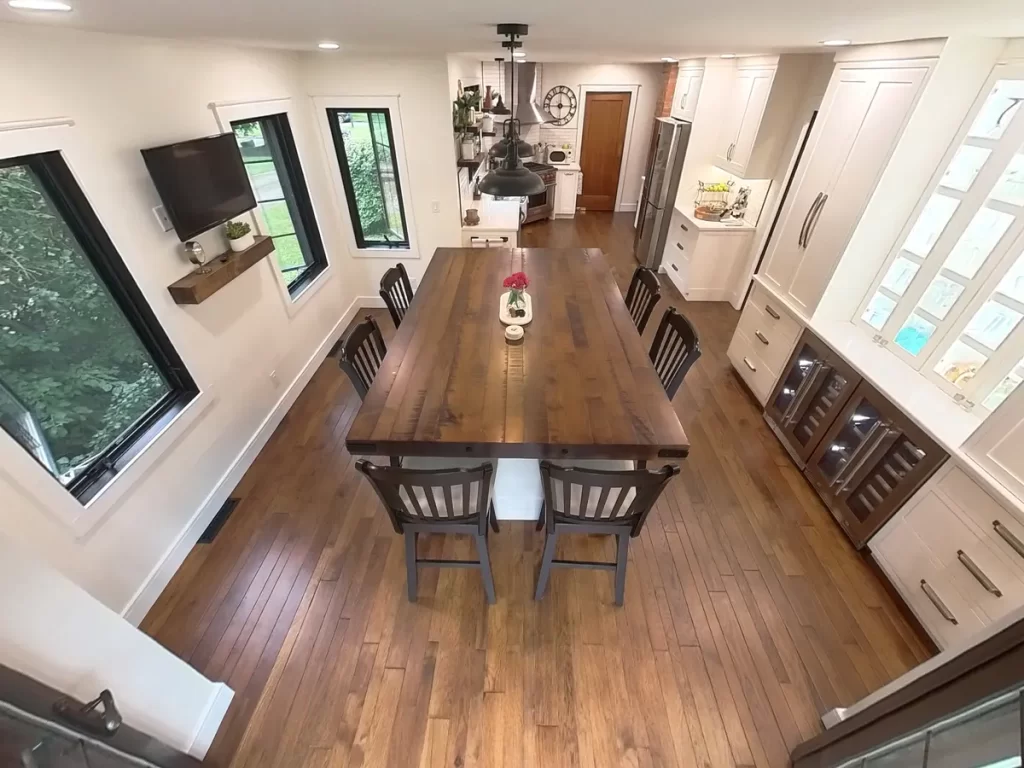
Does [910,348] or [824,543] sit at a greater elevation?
[910,348]

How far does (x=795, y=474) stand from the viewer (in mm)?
2652

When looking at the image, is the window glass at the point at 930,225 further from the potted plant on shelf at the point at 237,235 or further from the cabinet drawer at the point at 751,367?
the potted plant on shelf at the point at 237,235

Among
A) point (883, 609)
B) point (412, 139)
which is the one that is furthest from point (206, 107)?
point (883, 609)

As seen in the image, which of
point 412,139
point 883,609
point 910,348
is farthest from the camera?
point 412,139

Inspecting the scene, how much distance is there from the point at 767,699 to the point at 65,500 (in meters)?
2.77

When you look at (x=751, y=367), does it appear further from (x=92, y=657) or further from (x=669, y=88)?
(x=669, y=88)

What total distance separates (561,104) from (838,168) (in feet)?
17.4

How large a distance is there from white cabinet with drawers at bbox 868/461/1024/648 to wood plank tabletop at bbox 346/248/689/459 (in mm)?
1161

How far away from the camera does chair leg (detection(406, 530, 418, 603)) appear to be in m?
1.82

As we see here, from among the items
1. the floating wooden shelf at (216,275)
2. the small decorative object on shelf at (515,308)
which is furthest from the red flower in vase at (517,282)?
the floating wooden shelf at (216,275)

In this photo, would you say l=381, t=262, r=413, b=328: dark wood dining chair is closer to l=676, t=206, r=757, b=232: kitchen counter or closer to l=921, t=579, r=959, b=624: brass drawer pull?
l=921, t=579, r=959, b=624: brass drawer pull

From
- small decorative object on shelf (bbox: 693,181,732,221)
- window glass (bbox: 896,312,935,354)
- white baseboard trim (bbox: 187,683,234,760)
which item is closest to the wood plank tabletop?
white baseboard trim (bbox: 187,683,234,760)

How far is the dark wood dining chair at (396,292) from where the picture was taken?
8.33 feet

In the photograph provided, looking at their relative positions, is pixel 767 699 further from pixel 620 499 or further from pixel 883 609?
pixel 620 499
